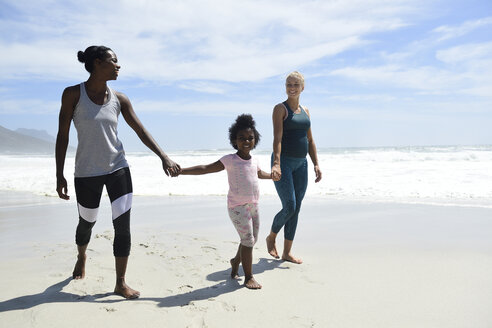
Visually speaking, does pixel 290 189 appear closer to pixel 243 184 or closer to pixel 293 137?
pixel 293 137

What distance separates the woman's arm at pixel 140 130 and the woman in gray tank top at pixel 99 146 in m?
0.02

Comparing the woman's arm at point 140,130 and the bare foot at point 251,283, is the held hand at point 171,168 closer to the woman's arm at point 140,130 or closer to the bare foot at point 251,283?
the woman's arm at point 140,130

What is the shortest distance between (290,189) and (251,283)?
1124mm

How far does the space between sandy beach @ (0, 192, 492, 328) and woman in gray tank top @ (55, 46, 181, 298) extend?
45 cm

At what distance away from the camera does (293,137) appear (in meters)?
4.09

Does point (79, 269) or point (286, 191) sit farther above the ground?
point (286, 191)

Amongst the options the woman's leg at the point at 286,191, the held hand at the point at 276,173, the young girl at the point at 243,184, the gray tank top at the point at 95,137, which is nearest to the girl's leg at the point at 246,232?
the young girl at the point at 243,184

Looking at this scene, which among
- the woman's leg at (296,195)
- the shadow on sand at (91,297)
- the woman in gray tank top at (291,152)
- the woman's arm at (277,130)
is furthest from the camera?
the woman's leg at (296,195)

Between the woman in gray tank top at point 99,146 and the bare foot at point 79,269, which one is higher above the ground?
the woman in gray tank top at point 99,146

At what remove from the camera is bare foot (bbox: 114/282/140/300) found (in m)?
3.04

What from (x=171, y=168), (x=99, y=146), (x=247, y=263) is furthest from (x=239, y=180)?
(x=99, y=146)

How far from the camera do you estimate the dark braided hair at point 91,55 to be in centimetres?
301

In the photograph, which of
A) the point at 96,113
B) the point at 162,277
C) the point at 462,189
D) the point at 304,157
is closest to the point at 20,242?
the point at 162,277

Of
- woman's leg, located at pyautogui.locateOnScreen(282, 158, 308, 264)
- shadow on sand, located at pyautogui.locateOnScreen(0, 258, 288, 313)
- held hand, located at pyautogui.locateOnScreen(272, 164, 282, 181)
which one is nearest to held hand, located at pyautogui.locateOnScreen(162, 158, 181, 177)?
held hand, located at pyautogui.locateOnScreen(272, 164, 282, 181)
